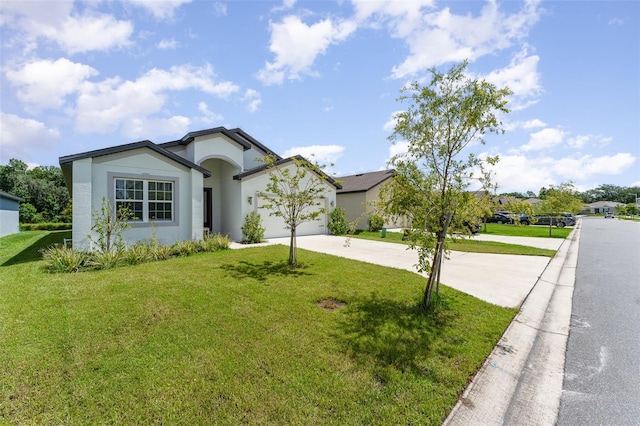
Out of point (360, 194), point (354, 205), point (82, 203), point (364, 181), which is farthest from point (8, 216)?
point (364, 181)

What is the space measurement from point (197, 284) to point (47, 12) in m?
8.46

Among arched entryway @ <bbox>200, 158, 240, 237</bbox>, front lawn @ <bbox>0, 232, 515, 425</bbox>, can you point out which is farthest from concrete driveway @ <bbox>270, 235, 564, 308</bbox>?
arched entryway @ <bbox>200, 158, 240, 237</bbox>

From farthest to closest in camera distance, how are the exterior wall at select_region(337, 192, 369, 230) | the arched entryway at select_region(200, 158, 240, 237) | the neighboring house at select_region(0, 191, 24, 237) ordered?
the exterior wall at select_region(337, 192, 369, 230) < the neighboring house at select_region(0, 191, 24, 237) < the arched entryway at select_region(200, 158, 240, 237)

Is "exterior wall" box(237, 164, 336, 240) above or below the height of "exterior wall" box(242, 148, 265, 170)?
below

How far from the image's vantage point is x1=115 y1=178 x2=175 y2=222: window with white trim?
10.5 metres

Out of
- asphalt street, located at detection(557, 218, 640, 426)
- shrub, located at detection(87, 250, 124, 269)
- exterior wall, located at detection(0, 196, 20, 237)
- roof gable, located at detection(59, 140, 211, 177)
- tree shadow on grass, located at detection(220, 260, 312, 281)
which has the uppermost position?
roof gable, located at detection(59, 140, 211, 177)

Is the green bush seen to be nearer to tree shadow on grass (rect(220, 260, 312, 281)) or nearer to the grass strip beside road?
tree shadow on grass (rect(220, 260, 312, 281))

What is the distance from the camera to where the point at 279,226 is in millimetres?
16625

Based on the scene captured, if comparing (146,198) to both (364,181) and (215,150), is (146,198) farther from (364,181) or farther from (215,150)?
(364,181)

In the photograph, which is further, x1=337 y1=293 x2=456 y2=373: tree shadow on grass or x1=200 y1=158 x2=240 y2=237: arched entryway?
x1=200 y1=158 x2=240 y2=237: arched entryway

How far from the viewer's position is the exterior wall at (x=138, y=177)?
9.23m

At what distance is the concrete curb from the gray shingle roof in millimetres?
17813

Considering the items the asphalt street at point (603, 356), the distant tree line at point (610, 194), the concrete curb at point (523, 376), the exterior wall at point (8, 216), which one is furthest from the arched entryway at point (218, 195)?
the distant tree line at point (610, 194)

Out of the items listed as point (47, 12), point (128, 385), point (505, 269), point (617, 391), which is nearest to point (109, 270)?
point (128, 385)
